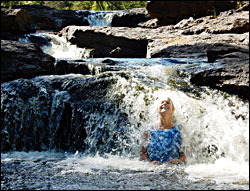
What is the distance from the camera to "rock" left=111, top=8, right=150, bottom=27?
1767cm

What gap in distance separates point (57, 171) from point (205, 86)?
3.76m

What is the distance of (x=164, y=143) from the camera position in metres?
4.49

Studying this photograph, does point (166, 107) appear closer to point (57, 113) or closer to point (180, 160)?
point (180, 160)

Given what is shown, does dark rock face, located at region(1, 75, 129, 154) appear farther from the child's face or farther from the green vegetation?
the green vegetation

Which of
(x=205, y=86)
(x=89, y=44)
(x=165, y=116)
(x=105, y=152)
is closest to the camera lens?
(x=165, y=116)

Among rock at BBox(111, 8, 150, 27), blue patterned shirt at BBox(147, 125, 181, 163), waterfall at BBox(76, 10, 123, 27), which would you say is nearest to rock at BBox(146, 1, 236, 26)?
rock at BBox(111, 8, 150, 27)

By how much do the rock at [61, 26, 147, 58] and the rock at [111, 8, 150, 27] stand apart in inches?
189

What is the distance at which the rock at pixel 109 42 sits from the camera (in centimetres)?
1200

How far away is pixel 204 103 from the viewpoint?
562cm

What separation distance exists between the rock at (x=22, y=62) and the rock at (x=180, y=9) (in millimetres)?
8057

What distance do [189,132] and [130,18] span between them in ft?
44.7

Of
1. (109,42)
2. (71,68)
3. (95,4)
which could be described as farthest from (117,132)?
(95,4)

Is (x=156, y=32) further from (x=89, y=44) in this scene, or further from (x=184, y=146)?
(x=184, y=146)

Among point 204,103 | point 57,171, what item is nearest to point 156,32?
point 204,103
